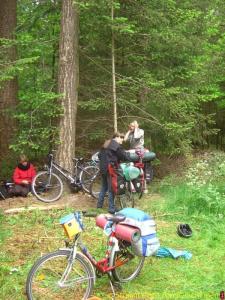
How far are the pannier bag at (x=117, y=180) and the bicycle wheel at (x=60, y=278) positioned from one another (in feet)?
→ 14.0

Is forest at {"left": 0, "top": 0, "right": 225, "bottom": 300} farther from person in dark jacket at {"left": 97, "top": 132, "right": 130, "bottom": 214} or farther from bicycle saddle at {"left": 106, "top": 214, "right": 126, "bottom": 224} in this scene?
bicycle saddle at {"left": 106, "top": 214, "right": 126, "bottom": 224}

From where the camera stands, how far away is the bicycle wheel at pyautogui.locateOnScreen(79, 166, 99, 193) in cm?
1178

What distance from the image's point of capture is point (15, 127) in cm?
1459

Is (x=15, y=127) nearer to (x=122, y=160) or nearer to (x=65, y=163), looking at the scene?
(x=65, y=163)

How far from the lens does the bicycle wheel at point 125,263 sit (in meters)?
5.83

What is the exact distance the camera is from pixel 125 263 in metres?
5.98

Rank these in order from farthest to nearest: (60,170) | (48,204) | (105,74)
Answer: (105,74) → (60,170) → (48,204)

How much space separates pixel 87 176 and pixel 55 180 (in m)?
0.88

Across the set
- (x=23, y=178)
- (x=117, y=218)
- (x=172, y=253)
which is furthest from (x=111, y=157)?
(x=117, y=218)

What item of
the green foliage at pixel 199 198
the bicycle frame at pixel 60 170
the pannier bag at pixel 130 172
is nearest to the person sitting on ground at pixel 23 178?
the bicycle frame at pixel 60 170

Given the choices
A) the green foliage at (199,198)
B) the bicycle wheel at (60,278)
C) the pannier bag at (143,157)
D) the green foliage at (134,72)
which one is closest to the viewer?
the bicycle wheel at (60,278)

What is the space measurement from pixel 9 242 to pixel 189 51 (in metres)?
8.11

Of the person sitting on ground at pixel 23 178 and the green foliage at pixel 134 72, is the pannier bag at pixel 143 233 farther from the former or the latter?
the person sitting on ground at pixel 23 178

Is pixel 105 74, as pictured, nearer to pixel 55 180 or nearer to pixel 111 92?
pixel 111 92
